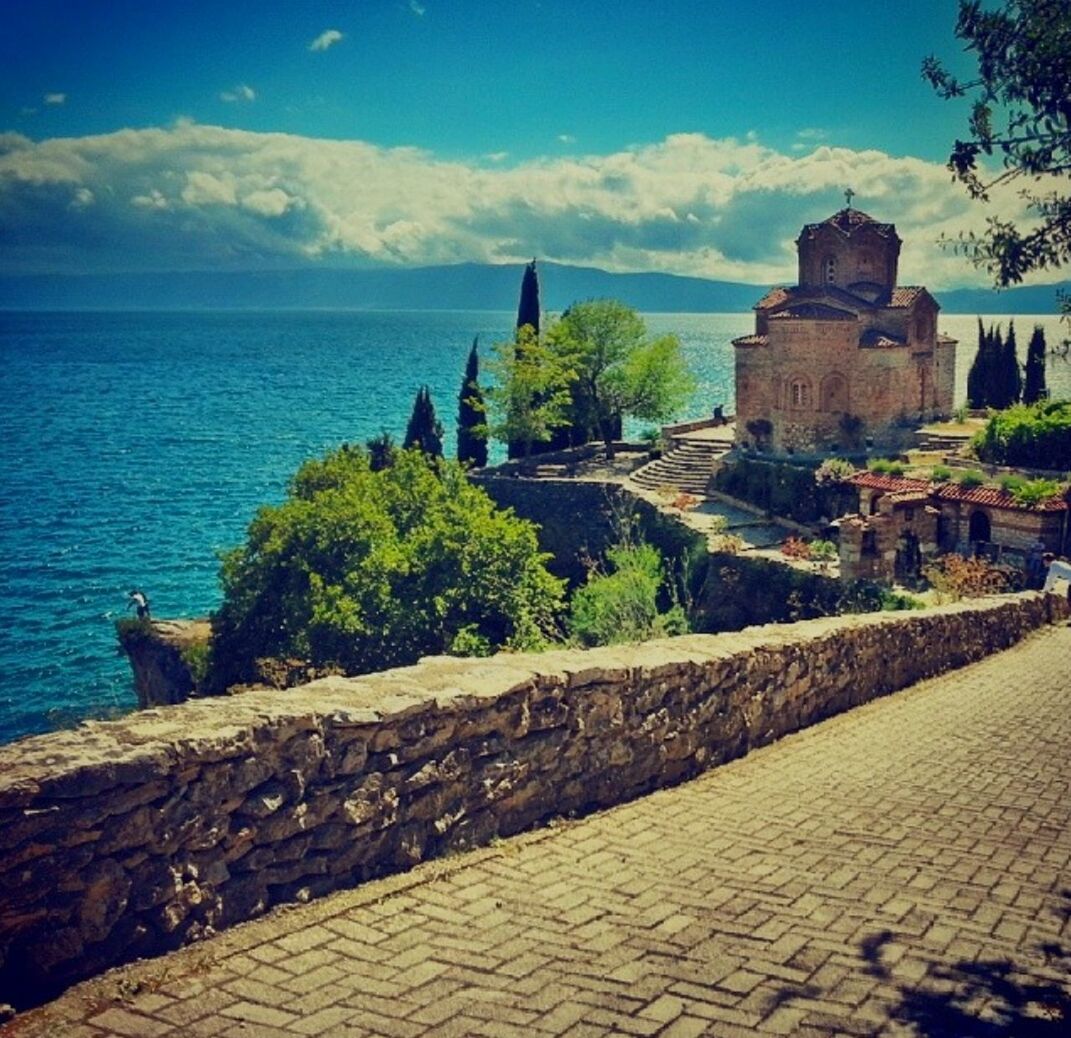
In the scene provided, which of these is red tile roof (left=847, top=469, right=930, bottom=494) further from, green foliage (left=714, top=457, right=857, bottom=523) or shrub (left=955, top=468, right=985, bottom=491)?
shrub (left=955, top=468, right=985, bottom=491)

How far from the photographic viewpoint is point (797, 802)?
26.6ft

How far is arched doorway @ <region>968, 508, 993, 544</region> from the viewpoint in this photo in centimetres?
3167

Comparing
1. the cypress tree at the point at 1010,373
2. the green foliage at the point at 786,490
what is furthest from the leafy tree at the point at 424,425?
the cypress tree at the point at 1010,373

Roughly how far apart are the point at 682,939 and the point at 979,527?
1153 inches

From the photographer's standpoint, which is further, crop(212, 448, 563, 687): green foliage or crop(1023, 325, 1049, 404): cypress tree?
crop(1023, 325, 1049, 404): cypress tree

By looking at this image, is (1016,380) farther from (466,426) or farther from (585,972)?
(585,972)

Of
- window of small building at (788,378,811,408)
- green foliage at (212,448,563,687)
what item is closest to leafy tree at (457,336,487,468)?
window of small building at (788,378,811,408)

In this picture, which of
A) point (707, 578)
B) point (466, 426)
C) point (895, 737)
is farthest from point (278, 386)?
point (895, 737)

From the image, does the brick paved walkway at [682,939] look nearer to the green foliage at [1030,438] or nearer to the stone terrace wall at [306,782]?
the stone terrace wall at [306,782]

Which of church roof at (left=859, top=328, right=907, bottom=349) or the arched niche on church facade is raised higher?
church roof at (left=859, top=328, right=907, bottom=349)

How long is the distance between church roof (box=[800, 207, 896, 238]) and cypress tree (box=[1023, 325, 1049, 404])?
851 centimetres

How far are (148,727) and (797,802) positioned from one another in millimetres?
4977

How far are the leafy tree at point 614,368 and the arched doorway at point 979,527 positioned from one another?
2592 centimetres

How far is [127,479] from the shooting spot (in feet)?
228
